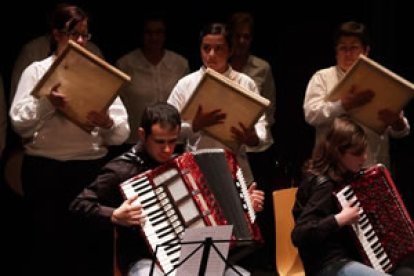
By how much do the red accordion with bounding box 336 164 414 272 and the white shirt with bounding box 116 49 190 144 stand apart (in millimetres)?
1751

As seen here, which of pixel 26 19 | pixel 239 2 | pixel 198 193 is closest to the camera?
pixel 198 193

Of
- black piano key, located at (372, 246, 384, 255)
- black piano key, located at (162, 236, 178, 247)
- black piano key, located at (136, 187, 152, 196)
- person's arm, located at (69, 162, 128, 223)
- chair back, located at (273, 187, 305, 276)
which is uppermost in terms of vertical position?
black piano key, located at (136, 187, 152, 196)

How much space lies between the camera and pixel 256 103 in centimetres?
425

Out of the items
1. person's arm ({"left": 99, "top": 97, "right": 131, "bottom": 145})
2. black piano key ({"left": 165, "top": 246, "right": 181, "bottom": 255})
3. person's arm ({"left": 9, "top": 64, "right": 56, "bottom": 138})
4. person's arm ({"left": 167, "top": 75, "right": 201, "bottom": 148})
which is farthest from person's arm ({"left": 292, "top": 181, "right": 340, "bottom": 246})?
person's arm ({"left": 9, "top": 64, "right": 56, "bottom": 138})

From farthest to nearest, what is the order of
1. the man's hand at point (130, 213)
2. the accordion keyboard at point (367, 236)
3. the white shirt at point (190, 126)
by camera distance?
1. the white shirt at point (190, 126)
2. the accordion keyboard at point (367, 236)
3. the man's hand at point (130, 213)

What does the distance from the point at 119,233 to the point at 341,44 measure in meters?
1.67

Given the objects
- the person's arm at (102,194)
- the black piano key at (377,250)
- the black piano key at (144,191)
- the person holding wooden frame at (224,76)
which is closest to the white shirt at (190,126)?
the person holding wooden frame at (224,76)

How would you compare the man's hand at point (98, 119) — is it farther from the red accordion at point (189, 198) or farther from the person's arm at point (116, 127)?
the red accordion at point (189, 198)

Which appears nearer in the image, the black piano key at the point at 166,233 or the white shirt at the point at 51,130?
the black piano key at the point at 166,233

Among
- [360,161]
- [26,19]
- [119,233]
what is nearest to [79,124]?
[119,233]

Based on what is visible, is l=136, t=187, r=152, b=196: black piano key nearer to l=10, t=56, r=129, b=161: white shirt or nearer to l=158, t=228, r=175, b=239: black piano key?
l=158, t=228, r=175, b=239: black piano key

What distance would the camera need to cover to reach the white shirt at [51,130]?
428 centimetres

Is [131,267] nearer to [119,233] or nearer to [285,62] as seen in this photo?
[119,233]

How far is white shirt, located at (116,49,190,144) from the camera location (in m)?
5.28
